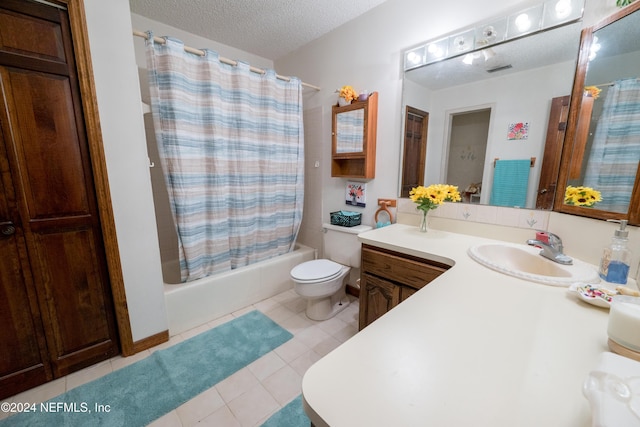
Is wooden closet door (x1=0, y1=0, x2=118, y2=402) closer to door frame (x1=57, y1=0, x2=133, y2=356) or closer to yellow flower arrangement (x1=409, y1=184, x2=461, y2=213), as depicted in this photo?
door frame (x1=57, y1=0, x2=133, y2=356)

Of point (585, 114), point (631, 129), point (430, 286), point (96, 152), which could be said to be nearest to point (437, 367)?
point (430, 286)

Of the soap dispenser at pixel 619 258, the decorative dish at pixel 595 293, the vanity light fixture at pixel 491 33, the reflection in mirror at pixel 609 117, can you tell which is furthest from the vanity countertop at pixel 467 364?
the vanity light fixture at pixel 491 33

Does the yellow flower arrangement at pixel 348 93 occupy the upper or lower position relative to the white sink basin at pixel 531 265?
upper

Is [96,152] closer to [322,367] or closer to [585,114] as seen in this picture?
[322,367]

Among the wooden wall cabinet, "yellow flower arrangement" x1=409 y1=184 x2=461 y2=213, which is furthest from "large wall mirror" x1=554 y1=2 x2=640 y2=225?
the wooden wall cabinet

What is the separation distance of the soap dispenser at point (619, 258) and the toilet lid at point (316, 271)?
1464mm

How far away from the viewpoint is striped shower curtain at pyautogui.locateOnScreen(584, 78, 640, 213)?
983mm

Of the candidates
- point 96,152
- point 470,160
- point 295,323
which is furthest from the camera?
point 295,323

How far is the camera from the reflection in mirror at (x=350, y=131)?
213 cm

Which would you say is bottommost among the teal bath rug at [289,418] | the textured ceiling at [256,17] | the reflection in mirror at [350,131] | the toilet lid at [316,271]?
the teal bath rug at [289,418]

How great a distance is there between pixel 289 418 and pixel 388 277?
35.1 inches

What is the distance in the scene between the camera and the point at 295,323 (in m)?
2.04

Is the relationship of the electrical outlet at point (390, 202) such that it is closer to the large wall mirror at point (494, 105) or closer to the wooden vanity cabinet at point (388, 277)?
the large wall mirror at point (494, 105)

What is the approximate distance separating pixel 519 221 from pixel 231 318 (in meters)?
2.15
